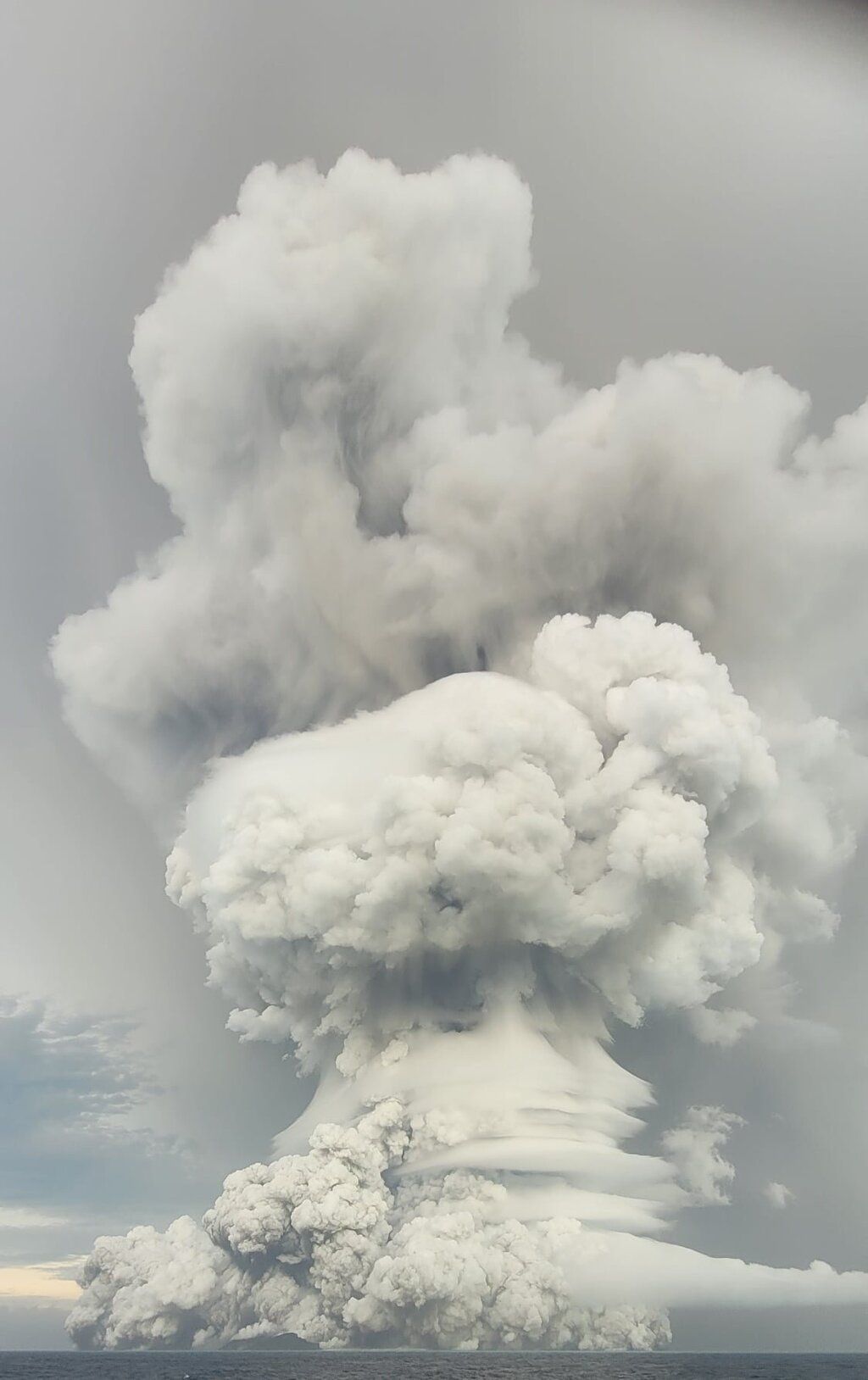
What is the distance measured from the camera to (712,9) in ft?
47.5

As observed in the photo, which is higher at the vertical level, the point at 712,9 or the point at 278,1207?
the point at 712,9

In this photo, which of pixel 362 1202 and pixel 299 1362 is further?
pixel 299 1362

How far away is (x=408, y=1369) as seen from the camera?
37.0m

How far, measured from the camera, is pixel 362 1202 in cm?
2936

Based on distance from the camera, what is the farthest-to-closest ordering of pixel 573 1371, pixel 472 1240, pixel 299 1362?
pixel 299 1362
pixel 573 1371
pixel 472 1240

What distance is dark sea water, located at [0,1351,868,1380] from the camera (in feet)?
111

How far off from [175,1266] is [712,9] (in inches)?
1302

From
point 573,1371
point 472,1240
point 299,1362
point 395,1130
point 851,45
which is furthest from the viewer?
point 299,1362

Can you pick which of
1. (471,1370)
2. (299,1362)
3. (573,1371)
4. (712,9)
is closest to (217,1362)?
(299,1362)

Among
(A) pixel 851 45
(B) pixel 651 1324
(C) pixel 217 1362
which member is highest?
(A) pixel 851 45

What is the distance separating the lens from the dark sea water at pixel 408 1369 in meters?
33.8

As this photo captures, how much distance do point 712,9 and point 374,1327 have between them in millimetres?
31822

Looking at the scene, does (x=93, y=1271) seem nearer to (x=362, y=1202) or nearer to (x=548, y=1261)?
(x=362, y=1202)

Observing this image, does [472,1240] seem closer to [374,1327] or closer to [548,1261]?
[548,1261]
